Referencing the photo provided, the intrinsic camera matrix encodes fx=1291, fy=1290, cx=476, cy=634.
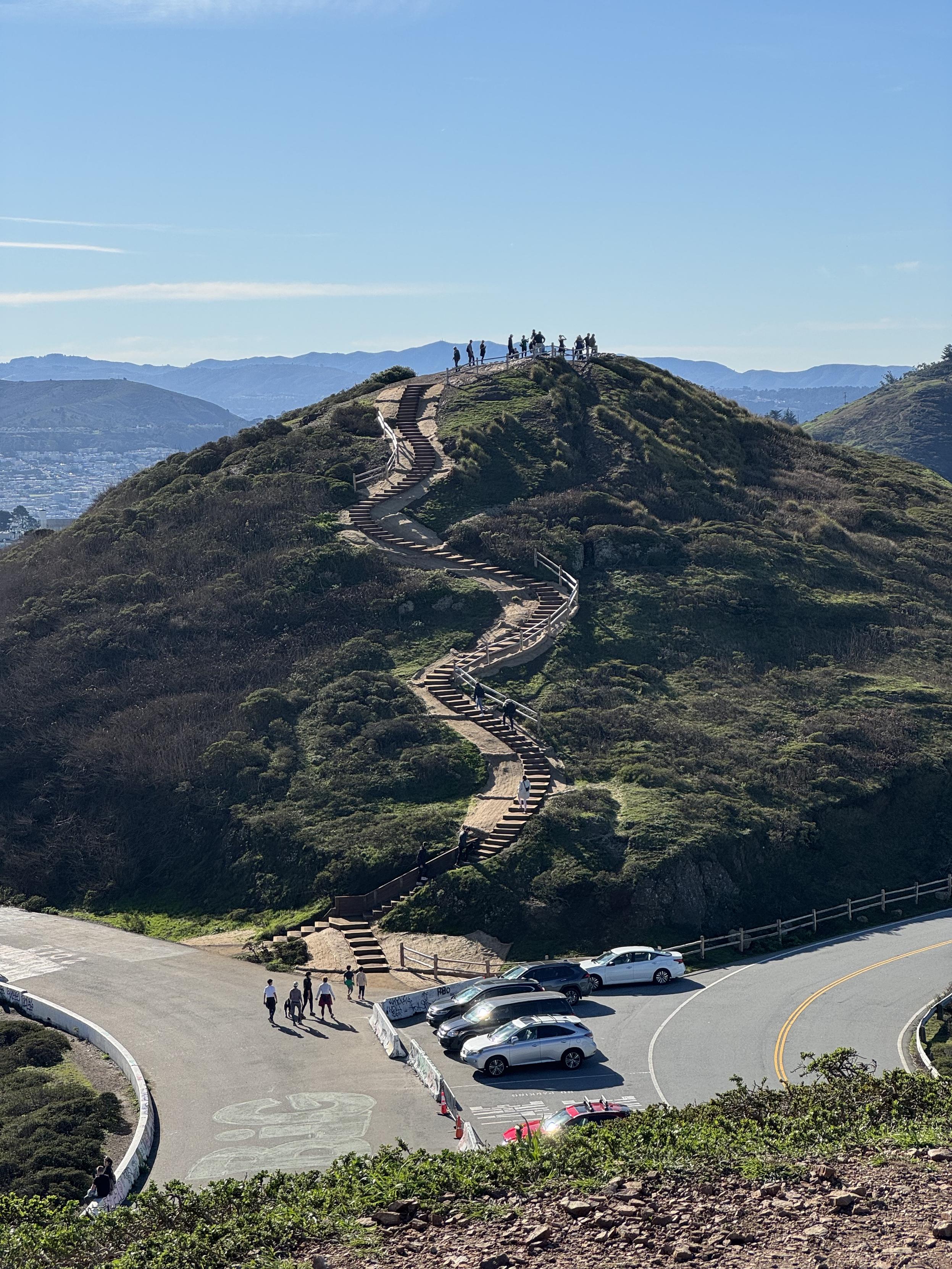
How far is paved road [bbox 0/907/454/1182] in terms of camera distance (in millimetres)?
23078

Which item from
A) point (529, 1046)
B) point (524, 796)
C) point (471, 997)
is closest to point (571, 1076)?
point (529, 1046)

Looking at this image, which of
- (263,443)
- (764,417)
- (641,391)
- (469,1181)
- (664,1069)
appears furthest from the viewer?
(764,417)

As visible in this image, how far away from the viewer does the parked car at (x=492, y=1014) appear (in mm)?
27812

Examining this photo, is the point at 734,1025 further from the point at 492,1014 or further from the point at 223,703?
the point at 223,703

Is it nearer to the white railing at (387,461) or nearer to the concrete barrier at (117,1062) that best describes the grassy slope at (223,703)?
the white railing at (387,461)

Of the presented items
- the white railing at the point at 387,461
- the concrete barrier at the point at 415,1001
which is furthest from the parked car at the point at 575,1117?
the white railing at the point at 387,461

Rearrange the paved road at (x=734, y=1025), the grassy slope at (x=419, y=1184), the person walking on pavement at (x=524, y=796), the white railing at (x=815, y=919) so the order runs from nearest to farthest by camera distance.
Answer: the grassy slope at (x=419, y=1184) → the paved road at (x=734, y=1025) → the white railing at (x=815, y=919) → the person walking on pavement at (x=524, y=796)

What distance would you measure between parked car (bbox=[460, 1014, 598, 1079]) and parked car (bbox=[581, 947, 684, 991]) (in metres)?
5.31

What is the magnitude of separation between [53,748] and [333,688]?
10317 millimetres

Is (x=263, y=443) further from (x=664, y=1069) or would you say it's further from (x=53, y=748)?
(x=664, y=1069)

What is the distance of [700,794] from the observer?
1634 inches

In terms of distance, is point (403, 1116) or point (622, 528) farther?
point (622, 528)

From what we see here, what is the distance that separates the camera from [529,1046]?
87.9 feet

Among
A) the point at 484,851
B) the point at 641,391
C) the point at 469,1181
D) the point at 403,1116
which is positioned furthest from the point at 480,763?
the point at 641,391
